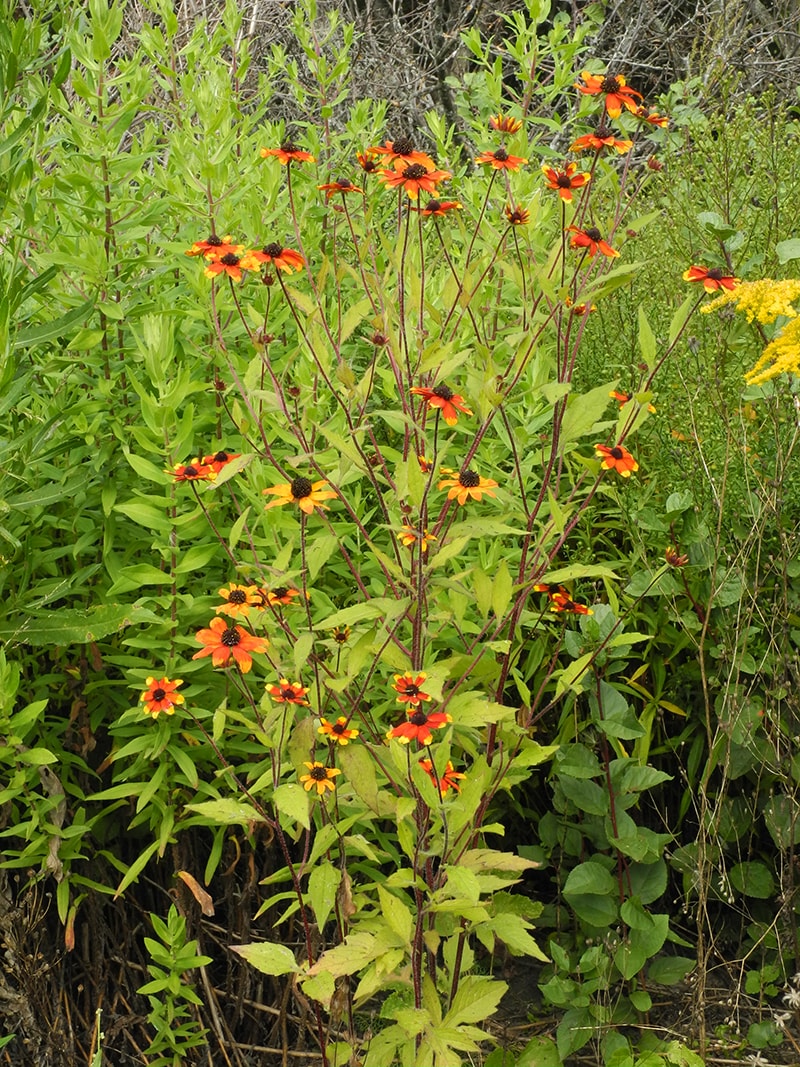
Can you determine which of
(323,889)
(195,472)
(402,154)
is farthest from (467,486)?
(323,889)

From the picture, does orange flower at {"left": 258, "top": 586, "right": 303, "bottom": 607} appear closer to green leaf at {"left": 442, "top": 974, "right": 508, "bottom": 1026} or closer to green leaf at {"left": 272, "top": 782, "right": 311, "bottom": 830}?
green leaf at {"left": 272, "top": 782, "right": 311, "bottom": 830}

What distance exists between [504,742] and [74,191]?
1.42 metres

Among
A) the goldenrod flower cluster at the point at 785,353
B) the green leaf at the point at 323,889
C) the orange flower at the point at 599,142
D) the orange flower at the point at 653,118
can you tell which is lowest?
the green leaf at the point at 323,889

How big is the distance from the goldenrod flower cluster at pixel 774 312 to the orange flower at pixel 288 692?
101 cm

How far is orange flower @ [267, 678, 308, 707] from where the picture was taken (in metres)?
1.77

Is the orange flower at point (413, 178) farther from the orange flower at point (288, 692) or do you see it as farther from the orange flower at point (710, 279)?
the orange flower at point (288, 692)

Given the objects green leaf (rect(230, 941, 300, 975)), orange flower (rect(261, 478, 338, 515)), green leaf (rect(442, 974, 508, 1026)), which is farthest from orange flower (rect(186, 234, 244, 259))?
green leaf (rect(442, 974, 508, 1026))

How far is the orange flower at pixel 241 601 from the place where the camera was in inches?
69.7

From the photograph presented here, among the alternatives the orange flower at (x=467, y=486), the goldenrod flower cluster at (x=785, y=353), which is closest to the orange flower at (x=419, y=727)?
the orange flower at (x=467, y=486)

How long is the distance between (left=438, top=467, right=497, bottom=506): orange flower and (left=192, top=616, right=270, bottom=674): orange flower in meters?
0.38

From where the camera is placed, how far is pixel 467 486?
171 cm

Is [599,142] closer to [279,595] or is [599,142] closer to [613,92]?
[613,92]

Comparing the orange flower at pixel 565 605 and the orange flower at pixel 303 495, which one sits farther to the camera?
the orange flower at pixel 565 605

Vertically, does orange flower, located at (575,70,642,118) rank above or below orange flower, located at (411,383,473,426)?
above
